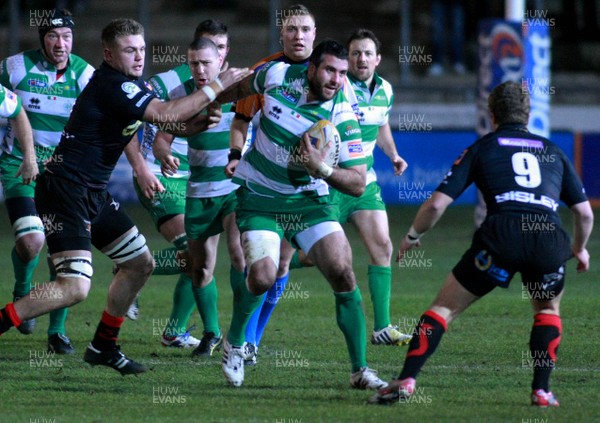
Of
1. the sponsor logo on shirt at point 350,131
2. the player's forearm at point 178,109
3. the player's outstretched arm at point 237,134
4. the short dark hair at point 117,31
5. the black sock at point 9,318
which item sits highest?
the short dark hair at point 117,31

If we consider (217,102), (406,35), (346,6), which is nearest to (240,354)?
(217,102)

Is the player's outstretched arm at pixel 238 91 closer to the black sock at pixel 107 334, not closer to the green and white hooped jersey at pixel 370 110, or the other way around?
the black sock at pixel 107 334

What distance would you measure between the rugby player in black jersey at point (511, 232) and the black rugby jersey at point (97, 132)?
210cm

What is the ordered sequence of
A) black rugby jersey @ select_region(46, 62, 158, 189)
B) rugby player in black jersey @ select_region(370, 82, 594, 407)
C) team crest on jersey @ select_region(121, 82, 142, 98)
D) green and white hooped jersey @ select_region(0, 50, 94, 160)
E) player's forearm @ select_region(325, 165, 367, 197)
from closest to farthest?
rugby player in black jersey @ select_region(370, 82, 594, 407) < player's forearm @ select_region(325, 165, 367, 197) < team crest on jersey @ select_region(121, 82, 142, 98) < black rugby jersey @ select_region(46, 62, 158, 189) < green and white hooped jersey @ select_region(0, 50, 94, 160)

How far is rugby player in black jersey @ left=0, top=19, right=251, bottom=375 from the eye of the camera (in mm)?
7184

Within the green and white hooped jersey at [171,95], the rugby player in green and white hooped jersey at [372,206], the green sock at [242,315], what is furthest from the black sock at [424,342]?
the green and white hooped jersey at [171,95]

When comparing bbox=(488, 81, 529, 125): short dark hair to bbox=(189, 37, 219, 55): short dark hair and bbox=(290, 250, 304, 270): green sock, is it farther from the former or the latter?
bbox=(290, 250, 304, 270): green sock

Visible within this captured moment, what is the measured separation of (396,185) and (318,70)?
46.3ft

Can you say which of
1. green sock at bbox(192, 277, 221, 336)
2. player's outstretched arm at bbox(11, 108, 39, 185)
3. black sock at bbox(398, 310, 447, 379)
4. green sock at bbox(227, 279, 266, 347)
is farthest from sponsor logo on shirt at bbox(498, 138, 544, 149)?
player's outstretched arm at bbox(11, 108, 39, 185)

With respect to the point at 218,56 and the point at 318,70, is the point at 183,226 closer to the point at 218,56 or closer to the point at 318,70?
the point at 218,56

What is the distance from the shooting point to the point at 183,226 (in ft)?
30.1

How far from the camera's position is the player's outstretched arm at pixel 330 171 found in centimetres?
673

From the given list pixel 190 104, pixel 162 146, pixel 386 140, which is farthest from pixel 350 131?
pixel 386 140

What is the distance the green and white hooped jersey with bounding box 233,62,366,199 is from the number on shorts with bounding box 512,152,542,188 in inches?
41.9
